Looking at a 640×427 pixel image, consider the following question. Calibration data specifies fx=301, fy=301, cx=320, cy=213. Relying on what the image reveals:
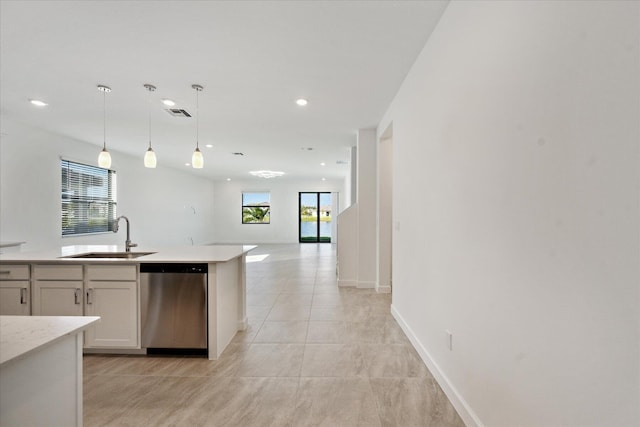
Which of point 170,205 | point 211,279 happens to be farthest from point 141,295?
point 170,205

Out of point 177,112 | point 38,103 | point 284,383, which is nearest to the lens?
point 284,383

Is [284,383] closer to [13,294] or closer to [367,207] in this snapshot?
[13,294]

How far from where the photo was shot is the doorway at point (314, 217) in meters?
12.3

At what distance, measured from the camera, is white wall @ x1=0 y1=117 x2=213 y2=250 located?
171 inches

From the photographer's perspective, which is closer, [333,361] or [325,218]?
[333,361]

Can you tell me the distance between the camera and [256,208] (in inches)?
484

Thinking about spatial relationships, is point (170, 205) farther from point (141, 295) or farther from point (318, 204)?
point (141, 295)

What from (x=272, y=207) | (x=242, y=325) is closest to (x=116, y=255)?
(x=242, y=325)

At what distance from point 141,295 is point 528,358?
2781 millimetres

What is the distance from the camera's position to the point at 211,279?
2.59 metres

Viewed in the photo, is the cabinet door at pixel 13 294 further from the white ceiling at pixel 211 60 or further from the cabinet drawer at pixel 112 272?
the white ceiling at pixel 211 60

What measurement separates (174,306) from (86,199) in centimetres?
465

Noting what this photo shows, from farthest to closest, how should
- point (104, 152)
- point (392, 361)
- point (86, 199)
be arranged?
point (86, 199) → point (104, 152) → point (392, 361)

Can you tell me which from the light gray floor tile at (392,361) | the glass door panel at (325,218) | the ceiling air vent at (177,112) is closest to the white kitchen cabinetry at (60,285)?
the ceiling air vent at (177,112)
